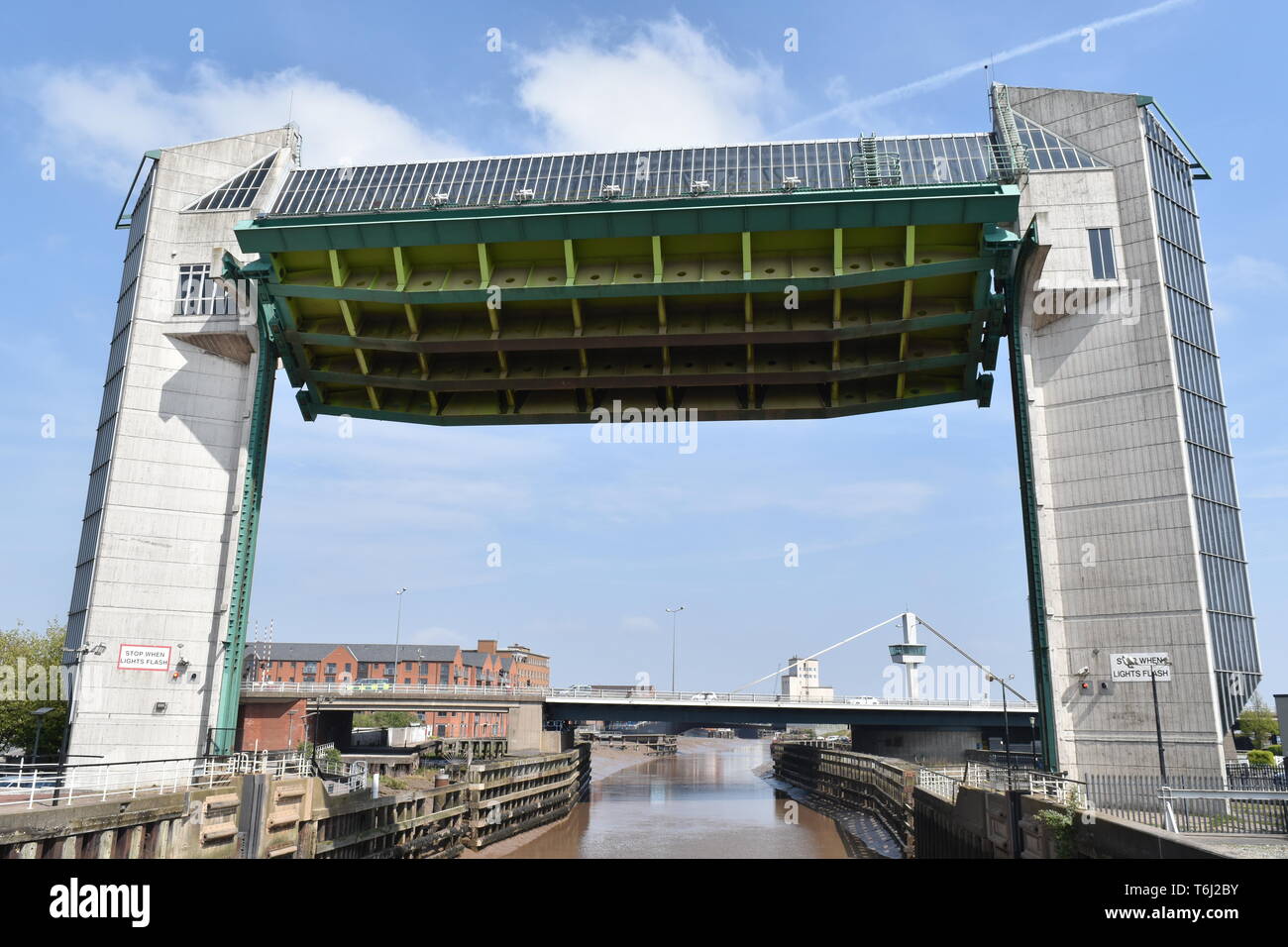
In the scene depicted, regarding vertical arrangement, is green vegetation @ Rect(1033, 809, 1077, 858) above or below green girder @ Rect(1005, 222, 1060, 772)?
below

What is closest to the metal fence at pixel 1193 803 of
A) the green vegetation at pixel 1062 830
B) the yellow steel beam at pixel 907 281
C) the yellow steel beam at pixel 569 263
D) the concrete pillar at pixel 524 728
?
the green vegetation at pixel 1062 830

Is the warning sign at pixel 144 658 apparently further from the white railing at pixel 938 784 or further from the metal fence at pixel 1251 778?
the metal fence at pixel 1251 778

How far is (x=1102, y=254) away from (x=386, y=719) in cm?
9092

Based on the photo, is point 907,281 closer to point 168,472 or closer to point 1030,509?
point 1030,509

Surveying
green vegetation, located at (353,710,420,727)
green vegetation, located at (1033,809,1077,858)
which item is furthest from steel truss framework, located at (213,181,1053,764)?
green vegetation, located at (353,710,420,727)

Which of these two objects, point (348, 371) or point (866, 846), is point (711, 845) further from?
point (348, 371)

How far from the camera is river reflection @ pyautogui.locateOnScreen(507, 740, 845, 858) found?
47031 mm

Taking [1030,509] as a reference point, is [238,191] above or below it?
above

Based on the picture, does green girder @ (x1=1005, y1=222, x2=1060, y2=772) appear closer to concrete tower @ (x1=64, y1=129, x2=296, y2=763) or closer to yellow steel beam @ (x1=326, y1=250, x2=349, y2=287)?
yellow steel beam @ (x1=326, y1=250, x2=349, y2=287)

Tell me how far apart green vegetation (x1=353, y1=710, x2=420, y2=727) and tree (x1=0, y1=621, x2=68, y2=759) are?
48490mm

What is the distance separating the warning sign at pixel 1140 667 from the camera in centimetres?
2506

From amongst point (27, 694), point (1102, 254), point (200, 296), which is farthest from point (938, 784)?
point (27, 694)

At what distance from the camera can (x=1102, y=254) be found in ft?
91.9

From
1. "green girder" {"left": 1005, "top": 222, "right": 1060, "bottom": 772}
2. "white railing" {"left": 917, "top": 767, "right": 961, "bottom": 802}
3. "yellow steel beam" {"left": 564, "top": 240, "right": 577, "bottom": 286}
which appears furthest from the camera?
"white railing" {"left": 917, "top": 767, "right": 961, "bottom": 802}
